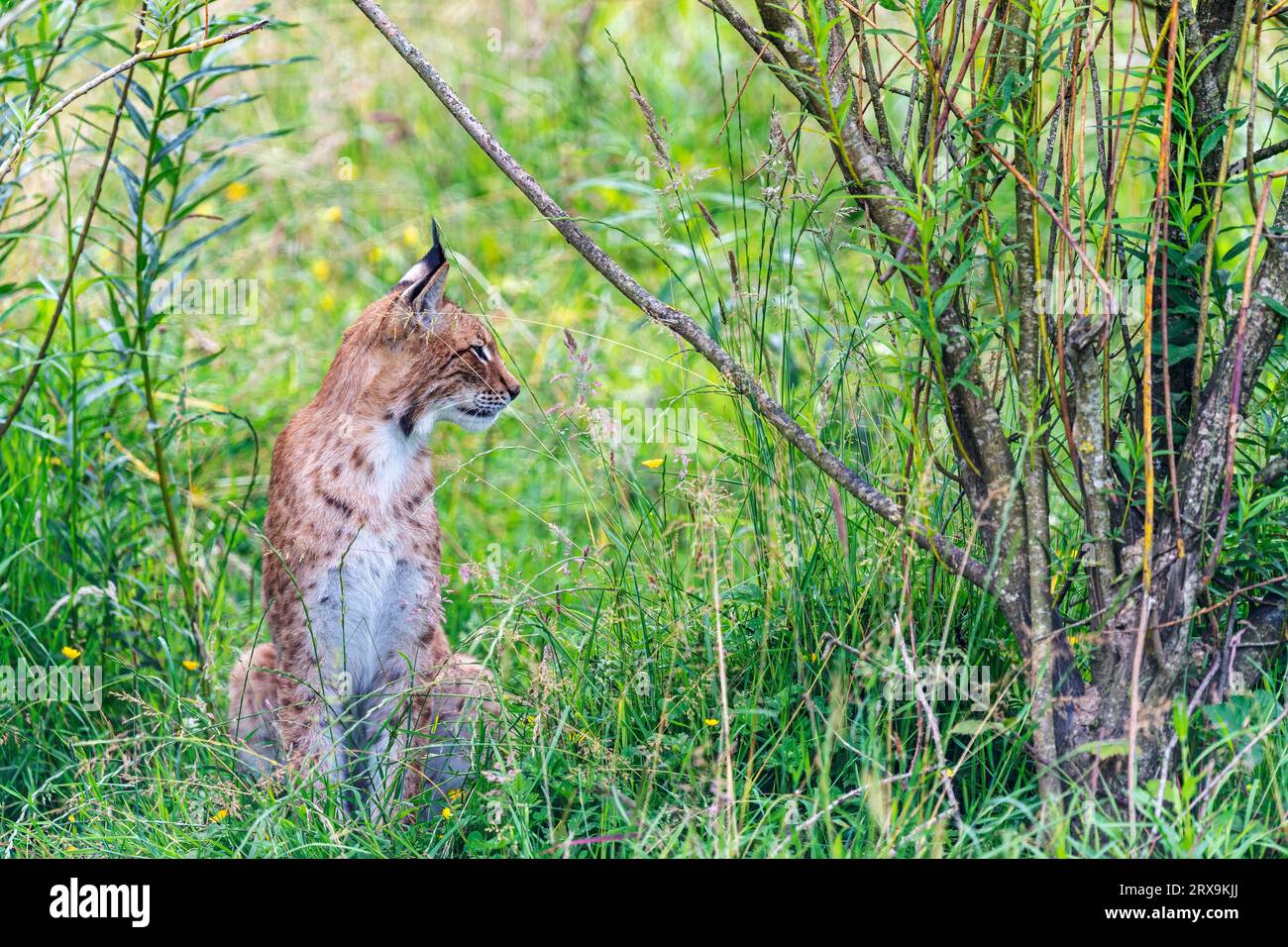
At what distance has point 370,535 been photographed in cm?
394

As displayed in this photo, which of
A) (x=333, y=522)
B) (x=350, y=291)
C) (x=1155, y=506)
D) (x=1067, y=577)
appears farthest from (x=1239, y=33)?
(x=350, y=291)

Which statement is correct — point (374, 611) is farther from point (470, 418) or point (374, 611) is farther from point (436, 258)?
point (436, 258)

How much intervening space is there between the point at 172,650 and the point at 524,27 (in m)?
4.65

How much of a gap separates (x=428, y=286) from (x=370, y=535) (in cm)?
73

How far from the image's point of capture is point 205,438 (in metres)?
5.42

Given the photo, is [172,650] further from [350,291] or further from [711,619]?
[350,291]

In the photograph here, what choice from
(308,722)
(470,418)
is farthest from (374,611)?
(470,418)

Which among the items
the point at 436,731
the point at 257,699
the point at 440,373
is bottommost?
the point at 436,731

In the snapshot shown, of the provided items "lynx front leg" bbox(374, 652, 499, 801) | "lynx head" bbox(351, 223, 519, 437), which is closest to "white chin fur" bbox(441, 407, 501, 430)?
"lynx head" bbox(351, 223, 519, 437)

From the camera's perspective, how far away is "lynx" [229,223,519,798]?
3.79 meters

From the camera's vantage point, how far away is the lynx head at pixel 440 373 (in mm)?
4016

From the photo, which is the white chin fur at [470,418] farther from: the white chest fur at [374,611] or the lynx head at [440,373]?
the white chest fur at [374,611]

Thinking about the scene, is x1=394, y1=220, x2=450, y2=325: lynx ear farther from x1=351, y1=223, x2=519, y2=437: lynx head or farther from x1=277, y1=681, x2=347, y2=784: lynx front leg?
x1=277, y1=681, x2=347, y2=784: lynx front leg

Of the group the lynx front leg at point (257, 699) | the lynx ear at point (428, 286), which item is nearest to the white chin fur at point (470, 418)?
the lynx ear at point (428, 286)
